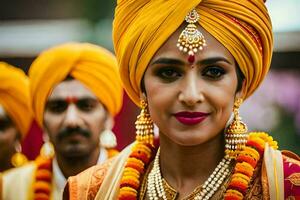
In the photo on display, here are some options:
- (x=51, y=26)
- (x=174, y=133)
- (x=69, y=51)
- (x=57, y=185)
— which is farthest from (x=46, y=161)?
(x=51, y=26)

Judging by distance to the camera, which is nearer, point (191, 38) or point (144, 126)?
point (191, 38)

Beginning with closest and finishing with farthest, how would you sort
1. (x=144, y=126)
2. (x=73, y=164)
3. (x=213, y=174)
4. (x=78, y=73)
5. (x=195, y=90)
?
(x=195, y=90)
(x=213, y=174)
(x=144, y=126)
(x=73, y=164)
(x=78, y=73)

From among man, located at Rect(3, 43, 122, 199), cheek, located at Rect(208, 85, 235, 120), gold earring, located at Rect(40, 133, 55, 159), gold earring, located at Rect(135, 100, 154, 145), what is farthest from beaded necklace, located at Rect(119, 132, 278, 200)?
gold earring, located at Rect(40, 133, 55, 159)

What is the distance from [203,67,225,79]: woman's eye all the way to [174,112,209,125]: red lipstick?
171mm

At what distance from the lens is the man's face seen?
6.43 m

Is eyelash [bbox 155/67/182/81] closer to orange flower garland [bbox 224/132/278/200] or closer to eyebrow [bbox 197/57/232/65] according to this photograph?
eyebrow [bbox 197/57/232/65]

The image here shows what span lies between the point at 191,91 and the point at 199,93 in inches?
1.5

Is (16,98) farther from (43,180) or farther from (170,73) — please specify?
(170,73)

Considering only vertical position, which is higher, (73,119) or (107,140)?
(73,119)

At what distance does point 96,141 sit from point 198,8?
96.7 inches

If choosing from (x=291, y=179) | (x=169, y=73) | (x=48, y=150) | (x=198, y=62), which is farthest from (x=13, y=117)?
(x=291, y=179)

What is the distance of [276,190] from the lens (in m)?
4.25

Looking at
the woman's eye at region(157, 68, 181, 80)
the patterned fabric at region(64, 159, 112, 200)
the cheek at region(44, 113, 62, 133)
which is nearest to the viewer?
the woman's eye at region(157, 68, 181, 80)

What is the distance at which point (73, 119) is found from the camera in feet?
21.2
